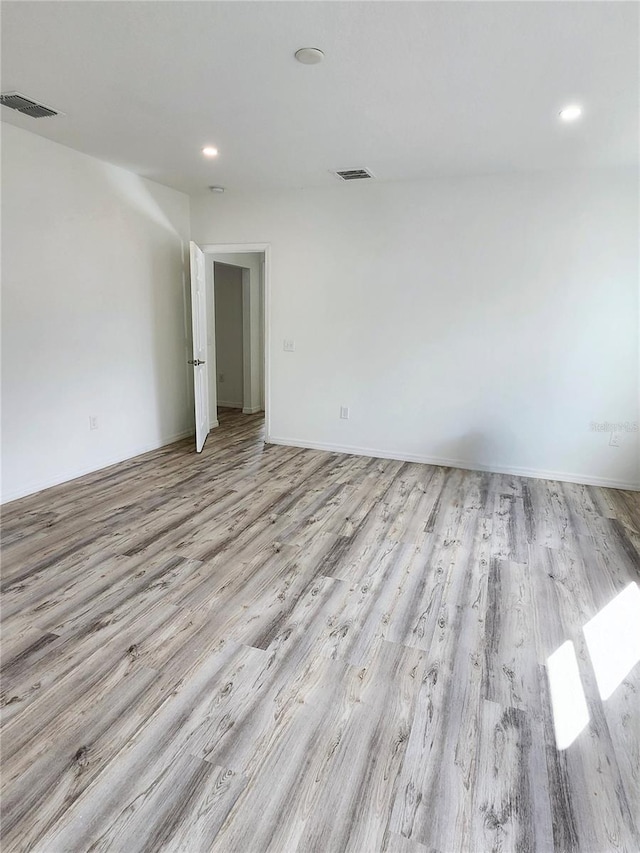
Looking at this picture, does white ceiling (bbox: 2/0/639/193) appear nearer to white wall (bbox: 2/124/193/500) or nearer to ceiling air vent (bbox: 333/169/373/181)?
ceiling air vent (bbox: 333/169/373/181)

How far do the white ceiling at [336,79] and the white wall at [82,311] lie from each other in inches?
14.6

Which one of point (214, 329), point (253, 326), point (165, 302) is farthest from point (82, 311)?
point (253, 326)

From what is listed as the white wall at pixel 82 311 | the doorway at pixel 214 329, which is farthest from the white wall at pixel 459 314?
the white wall at pixel 82 311

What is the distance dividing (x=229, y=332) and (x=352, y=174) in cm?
345

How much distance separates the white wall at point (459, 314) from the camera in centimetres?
398

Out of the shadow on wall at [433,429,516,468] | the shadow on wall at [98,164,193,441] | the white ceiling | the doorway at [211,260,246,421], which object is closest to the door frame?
the shadow on wall at [98,164,193,441]

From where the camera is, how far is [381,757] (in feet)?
5.09

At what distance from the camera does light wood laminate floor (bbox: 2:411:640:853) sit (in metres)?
→ 1.36

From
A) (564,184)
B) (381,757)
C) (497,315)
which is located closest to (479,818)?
(381,757)

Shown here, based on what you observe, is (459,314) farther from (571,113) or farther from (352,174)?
(571,113)

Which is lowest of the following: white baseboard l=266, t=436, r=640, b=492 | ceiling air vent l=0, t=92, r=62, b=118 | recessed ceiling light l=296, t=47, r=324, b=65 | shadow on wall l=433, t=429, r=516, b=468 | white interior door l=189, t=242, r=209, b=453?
white baseboard l=266, t=436, r=640, b=492

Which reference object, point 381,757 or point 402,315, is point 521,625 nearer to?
point 381,757

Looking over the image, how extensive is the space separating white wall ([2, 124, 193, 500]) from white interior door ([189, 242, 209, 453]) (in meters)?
0.33

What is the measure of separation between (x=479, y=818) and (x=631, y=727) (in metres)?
0.73
